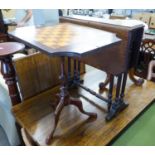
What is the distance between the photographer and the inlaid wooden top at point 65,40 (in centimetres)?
97

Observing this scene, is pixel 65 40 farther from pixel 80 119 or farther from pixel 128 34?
pixel 80 119

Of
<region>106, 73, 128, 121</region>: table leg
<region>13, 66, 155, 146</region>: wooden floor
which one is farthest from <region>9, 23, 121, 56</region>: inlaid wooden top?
<region>13, 66, 155, 146</region>: wooden floor

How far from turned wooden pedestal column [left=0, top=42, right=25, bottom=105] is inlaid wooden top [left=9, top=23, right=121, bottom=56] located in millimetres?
95

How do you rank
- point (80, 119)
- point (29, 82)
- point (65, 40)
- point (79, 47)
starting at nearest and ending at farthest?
1. point (79, 47)
2. point (65, 40)
3. point (80, 119)
4. point (29, 82)

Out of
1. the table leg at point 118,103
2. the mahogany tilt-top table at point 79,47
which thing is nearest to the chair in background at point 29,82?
the mahogany tilt-top table at point 79,47

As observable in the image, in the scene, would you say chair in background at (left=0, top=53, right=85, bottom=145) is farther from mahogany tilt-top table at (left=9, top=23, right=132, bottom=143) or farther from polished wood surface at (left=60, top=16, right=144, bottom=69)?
polished wood surface at (left=60, top=16, right=144, bottom=69)

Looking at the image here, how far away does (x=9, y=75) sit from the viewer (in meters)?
1.43

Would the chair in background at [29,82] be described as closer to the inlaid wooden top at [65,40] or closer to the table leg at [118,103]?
the inlaid wooden top at [65,40]

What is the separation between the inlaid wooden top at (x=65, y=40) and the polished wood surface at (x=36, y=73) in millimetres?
297

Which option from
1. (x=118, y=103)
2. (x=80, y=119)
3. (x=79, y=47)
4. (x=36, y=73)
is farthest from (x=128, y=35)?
(x=36, y=73)

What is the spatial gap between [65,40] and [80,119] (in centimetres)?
73

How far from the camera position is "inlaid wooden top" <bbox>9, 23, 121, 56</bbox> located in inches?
38.0

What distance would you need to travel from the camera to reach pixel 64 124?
146 cm
